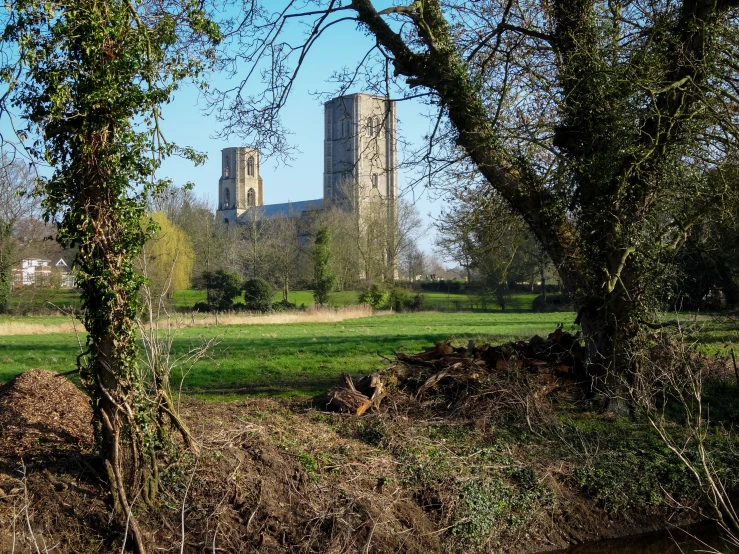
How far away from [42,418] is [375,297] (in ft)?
127

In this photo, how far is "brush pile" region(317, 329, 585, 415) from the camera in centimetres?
983

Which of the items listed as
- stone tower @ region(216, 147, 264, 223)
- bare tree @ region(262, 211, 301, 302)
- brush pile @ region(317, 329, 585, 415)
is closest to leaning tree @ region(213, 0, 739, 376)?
brush pile @ region(317, 329, 585, 415)

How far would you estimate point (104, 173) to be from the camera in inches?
255

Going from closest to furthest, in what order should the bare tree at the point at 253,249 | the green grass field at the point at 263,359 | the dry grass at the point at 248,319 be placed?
the green grass field at the point at 263,359, the dry grass at the point at 248,319, the bare tree at the point at 253,249

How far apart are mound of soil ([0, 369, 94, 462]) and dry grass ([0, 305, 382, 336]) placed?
14851 millimetres

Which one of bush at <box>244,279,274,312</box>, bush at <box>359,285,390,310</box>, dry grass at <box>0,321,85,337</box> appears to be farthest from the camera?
bush at <box>359,285,390,310</box>

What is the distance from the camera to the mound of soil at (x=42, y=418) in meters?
7.07

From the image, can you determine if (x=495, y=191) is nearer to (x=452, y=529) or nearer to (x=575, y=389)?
(x=575, y=389)

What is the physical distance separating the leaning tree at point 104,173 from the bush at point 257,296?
36323 mm

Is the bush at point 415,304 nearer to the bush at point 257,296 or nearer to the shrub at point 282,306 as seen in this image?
the shrub at point 282,306

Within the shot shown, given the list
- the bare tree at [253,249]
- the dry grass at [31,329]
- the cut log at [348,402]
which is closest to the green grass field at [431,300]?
the bare tree at [253,249]

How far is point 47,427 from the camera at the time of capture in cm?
756

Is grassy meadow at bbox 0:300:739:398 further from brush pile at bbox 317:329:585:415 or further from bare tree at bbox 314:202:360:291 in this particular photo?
bare tree at bbox 314:202:360:291

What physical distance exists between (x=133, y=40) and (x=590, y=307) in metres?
7.62
